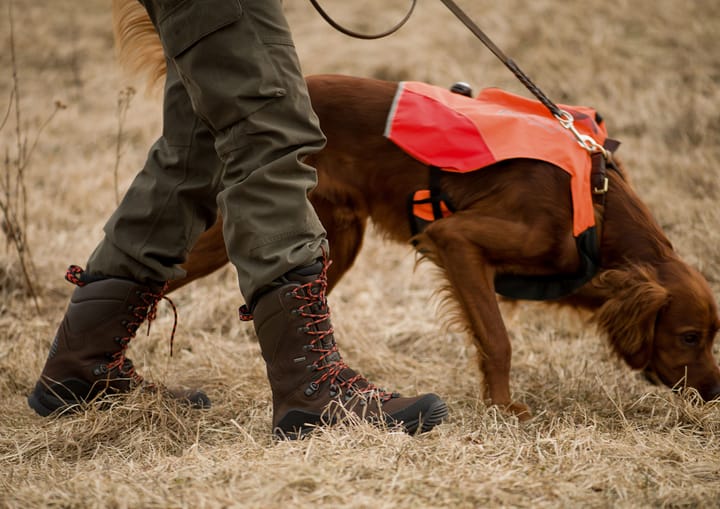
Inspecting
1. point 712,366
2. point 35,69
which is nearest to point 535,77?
point 712,366

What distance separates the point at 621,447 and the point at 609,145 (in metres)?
1.31

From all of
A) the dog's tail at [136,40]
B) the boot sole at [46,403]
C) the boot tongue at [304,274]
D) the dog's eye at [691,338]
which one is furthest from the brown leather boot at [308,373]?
the dog's tail at [136,40]

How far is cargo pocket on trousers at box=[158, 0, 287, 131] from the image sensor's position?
74.0 inches

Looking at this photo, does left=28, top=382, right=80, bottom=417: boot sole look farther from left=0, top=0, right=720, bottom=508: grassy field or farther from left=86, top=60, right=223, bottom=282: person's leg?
left=86, top=60, right=223, bottom=282: person's leg

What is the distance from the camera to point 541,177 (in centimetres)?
270

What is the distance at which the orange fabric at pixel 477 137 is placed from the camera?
2.68 meters

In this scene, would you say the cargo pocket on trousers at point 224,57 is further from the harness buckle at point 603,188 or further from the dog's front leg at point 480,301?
the harness buckle at point 603,188

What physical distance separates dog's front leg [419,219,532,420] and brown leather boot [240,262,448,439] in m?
0.62

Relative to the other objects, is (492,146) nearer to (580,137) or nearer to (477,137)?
(477,137)

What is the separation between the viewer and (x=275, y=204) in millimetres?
1933

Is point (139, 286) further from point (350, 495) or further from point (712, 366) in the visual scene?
point (712, 366)

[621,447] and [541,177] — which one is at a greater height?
[541,177]

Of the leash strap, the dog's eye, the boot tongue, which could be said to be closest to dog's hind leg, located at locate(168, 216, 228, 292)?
the boot tongue

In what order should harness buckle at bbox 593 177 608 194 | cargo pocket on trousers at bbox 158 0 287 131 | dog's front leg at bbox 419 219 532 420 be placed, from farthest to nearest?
harness buckle at bbox 593 177 608 194
dog's front leg at bbox 419 219 532 420
cargo pocket on trousers at bbox 158 0 287 131
